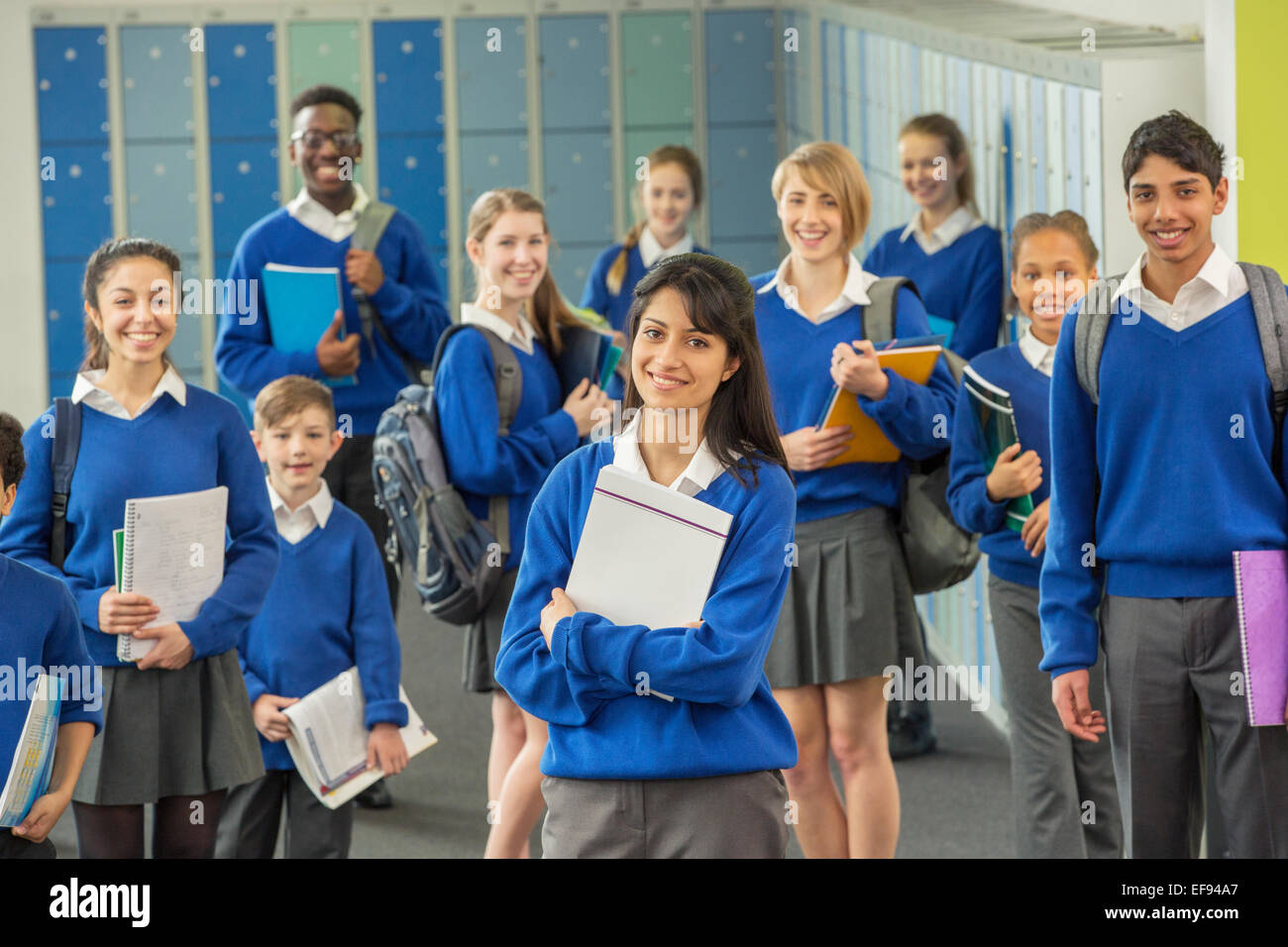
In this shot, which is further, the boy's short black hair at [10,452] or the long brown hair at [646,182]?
the long brown hair at [646,182]

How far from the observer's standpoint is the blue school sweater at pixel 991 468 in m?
3.31

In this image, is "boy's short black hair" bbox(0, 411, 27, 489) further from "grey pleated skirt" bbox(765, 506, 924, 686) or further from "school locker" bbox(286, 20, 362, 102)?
"school locker" bbox(286, 20, 362, 102)

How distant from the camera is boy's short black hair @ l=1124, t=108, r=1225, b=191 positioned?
2.60m

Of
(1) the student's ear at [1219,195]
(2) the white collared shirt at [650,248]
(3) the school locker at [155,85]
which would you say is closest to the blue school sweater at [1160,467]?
(1) the student's ear at [1219,195]

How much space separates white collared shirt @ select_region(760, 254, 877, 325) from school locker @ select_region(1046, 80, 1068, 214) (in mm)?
932

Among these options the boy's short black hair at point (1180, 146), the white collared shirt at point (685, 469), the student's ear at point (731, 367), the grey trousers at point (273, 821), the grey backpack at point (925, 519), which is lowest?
the grey trousers at point (273, 821)

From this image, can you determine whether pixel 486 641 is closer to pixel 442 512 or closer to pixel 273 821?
pixel 442 512

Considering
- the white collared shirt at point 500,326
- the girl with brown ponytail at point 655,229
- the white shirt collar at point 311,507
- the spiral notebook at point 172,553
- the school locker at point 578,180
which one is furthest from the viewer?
the school locker at point 578,180

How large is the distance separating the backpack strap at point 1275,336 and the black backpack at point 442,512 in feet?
5.36

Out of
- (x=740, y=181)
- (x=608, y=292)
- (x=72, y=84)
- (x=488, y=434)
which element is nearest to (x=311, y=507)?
(x=488, y=434)

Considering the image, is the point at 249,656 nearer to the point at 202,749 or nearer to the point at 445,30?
the point at 202,749

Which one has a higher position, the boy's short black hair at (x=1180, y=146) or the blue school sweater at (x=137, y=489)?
the boy's short black hair at (x=1180, y=146)

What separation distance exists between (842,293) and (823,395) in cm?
23

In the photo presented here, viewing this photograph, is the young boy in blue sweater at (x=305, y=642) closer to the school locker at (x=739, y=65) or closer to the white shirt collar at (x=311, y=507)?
the white shirt collar at (x=311, y=507)
